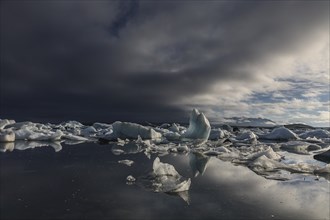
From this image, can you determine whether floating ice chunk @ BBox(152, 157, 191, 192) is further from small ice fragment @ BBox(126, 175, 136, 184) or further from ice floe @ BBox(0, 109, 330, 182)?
small ice fragment @ BBox(126, 175, 136, 184)

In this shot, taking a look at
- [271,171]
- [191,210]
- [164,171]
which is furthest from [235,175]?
[191,210]

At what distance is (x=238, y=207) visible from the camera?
4590mm

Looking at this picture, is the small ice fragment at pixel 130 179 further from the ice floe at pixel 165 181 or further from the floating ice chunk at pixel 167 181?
the floating ice chunk at pixel 167 181

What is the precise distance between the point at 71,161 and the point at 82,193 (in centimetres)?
380

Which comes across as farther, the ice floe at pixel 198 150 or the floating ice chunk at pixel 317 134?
the floating ice chunk at pixel 317 134

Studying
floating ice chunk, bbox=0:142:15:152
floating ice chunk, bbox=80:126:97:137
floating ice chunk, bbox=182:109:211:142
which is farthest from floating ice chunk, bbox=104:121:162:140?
floating ice chunk, bbox=0:142:15:152

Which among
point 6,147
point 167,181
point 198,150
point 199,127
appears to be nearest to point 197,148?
point 198,150

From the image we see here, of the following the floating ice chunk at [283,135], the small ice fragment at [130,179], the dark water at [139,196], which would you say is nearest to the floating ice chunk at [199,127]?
the floating ice chunk at [283,135]

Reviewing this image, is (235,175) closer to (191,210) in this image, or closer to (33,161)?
(191,210)

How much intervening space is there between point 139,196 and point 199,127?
48.2 feet

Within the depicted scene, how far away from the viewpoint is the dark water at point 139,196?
4.16 metres

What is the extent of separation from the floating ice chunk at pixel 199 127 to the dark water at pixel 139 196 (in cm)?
1129

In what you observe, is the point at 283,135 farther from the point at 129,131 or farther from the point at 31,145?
the point at 31,145

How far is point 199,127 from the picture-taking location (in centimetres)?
1952
